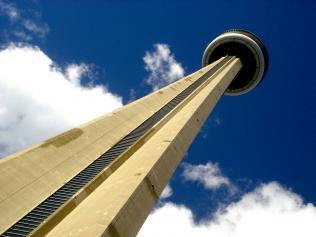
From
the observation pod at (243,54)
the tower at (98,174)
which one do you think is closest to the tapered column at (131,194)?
the tower at (98,174)

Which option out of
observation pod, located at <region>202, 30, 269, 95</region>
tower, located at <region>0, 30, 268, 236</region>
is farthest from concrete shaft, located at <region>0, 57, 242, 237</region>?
observation pod, located at <region>202, 30, 269, 95</region>

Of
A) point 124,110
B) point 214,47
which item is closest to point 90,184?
point 124,110

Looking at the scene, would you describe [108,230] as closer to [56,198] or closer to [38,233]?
[38,233]

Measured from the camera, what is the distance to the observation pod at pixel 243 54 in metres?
42.8

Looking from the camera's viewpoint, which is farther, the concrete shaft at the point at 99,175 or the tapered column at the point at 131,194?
the concrete shaft at the point at 99,175

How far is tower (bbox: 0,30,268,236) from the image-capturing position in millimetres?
7477

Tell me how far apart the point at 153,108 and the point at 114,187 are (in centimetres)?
1309

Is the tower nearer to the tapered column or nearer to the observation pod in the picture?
the tapered column

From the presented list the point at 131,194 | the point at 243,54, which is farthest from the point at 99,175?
the point at 243,54

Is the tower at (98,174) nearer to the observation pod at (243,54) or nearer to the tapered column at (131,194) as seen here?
the tapered column at (131,194)

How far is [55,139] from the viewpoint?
1351 cm

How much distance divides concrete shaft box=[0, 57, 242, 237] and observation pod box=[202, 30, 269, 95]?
24330mm

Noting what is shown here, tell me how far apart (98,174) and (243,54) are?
3411 cm

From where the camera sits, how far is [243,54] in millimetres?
43625
